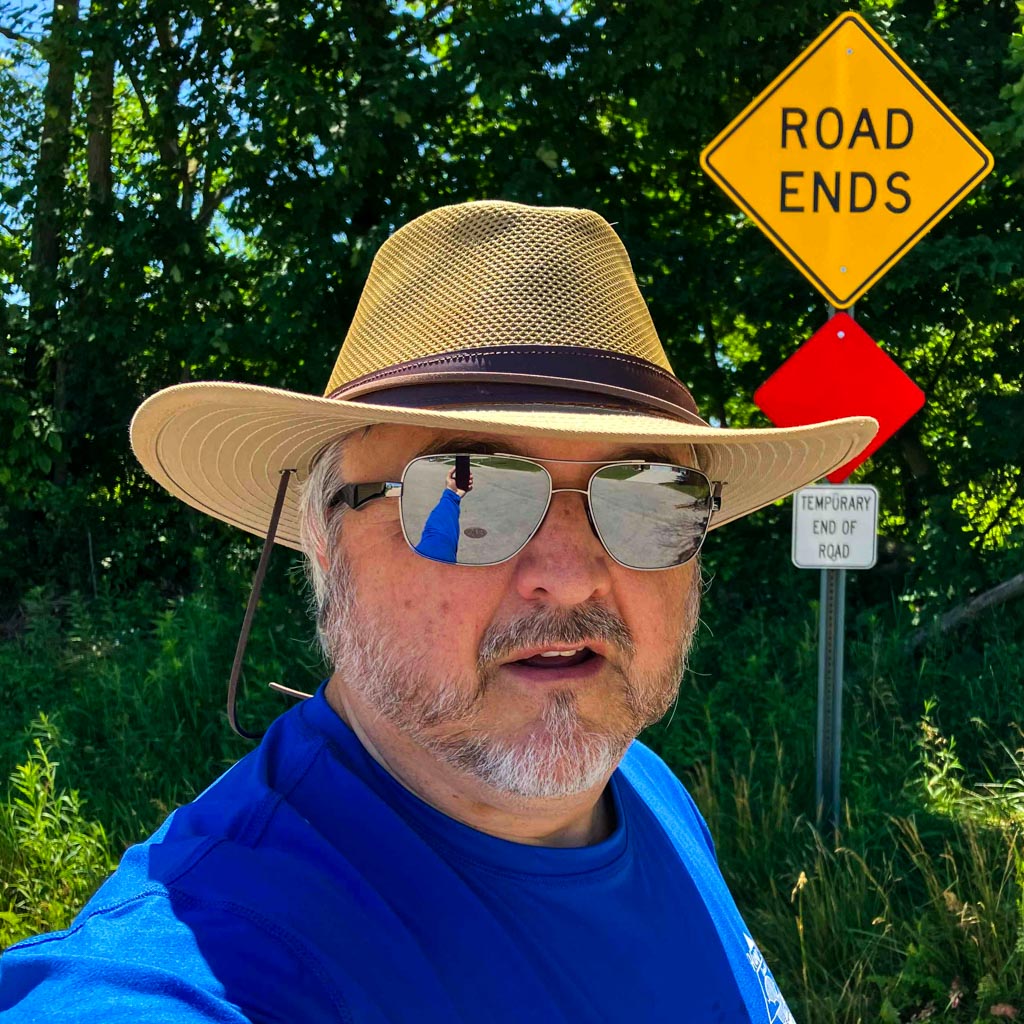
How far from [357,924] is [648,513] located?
68 centimetres

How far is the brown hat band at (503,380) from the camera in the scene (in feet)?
4.45

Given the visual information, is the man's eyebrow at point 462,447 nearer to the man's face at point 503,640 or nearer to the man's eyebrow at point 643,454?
the man's face at point 503,640

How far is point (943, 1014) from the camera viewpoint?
316 centimetres

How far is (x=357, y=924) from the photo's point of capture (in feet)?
3.57

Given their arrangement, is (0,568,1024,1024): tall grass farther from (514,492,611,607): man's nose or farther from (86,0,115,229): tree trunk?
(86,0,115,229): tree trunk

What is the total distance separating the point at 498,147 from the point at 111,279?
271 centimetres

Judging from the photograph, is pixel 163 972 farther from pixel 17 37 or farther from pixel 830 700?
pixel 17 37

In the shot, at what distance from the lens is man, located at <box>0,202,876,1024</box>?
1.11m

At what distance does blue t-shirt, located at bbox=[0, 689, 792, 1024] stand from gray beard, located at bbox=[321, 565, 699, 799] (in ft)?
0.25

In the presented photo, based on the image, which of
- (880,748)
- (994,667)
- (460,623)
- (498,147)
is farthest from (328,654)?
(498,147)

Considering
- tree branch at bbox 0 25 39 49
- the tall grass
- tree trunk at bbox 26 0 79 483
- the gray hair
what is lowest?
the tall grass

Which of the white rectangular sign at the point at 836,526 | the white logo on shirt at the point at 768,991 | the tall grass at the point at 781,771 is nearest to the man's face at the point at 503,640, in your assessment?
the white logo on shirt at the point at 768,991

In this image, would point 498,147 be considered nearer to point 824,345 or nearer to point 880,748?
point 824,345

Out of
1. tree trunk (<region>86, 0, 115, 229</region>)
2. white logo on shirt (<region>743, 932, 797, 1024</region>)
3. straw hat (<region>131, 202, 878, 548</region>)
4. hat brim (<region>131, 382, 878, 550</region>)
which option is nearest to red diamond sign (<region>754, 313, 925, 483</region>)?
hat brim (<region>131, 382, 878, 550</region>)
